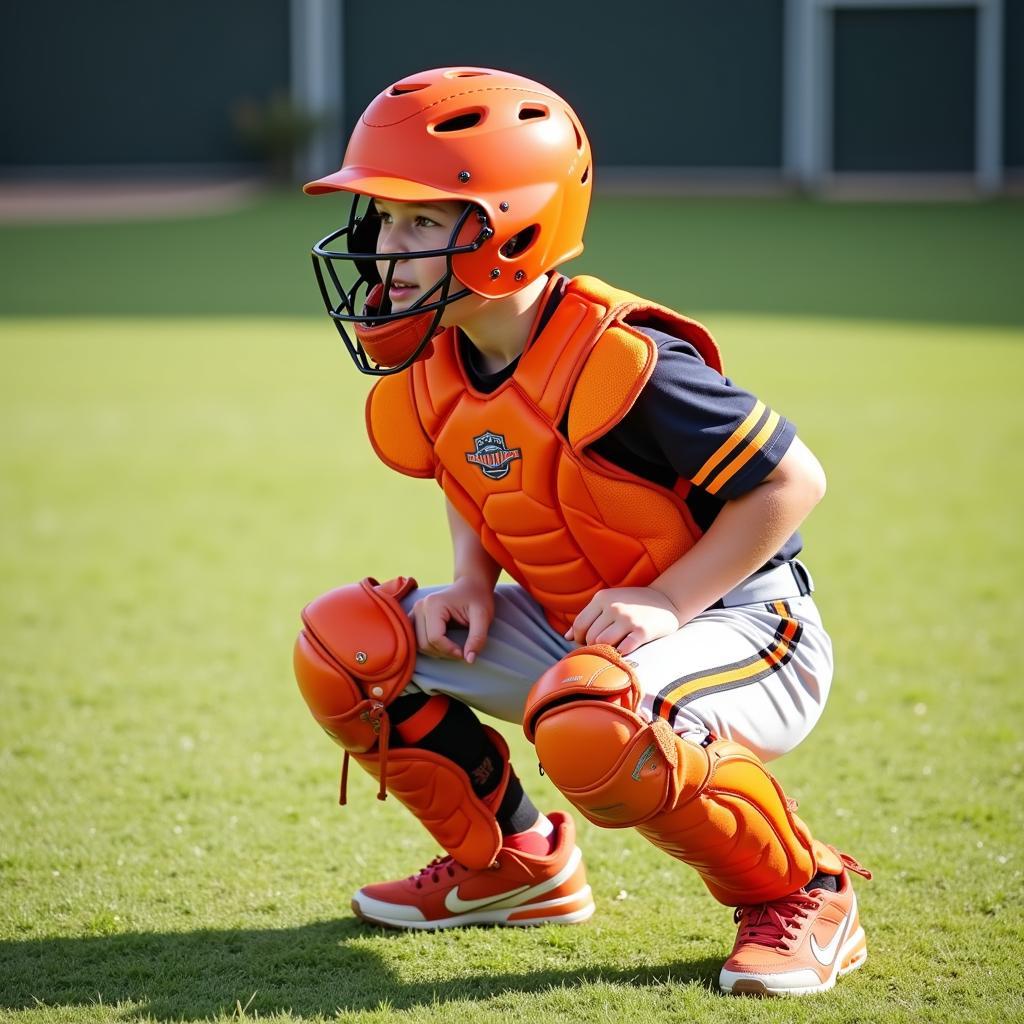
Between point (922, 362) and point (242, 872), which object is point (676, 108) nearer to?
point (922, 362)

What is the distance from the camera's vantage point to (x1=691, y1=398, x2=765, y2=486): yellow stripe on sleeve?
271 centimetres

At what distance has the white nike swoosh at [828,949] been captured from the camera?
278 centimetres

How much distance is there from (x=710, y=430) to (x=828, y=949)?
99cm

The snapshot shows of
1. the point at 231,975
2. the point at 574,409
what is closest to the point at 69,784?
the point at 231,975

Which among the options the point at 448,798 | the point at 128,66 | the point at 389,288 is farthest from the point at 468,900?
the point at 128,66

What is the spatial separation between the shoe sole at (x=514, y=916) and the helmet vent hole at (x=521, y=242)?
133cm

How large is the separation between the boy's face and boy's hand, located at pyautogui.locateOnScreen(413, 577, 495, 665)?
0.60 meters

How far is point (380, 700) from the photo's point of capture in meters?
2.96

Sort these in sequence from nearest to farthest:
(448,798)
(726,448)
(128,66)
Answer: (726,448) → (448,798) → (128,66)

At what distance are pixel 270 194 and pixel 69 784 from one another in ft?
77.3

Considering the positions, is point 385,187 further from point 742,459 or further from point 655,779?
point 655,779

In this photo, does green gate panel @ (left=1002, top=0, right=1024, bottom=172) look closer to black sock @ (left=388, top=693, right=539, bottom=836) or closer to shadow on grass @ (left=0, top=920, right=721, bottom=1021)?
black sock @ (left=388, top=693, right=539, bottom=836)

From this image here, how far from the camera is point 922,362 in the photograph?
11.0 metres

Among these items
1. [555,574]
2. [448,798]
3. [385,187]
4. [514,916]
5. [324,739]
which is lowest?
[324,739]
